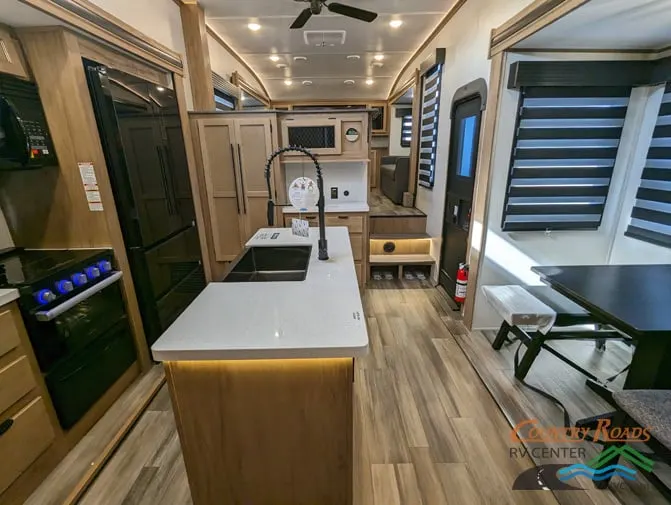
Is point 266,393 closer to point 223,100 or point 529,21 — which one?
point 529,21

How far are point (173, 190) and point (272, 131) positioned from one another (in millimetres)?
1192

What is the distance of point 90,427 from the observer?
1.79 m

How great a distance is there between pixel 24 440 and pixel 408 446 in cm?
184

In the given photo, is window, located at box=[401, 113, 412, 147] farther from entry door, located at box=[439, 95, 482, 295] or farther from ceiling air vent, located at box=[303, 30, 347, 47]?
entry door, located at box=[439, 95, 482, 295]

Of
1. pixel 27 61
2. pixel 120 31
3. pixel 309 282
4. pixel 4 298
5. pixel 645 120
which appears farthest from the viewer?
pixel 645 120

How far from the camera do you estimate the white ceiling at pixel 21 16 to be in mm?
1413

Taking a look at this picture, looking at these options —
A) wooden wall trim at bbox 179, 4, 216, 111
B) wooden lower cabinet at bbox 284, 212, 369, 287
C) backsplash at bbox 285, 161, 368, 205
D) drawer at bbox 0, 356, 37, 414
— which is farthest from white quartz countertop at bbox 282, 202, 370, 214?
drawer at bbox 0, 356, 37, 414

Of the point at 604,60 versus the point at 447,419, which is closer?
the point at 447,419

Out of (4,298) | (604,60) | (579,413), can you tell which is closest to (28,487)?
(4,298)

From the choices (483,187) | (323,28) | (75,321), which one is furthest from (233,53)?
(75,321)

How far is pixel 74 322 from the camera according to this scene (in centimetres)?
166

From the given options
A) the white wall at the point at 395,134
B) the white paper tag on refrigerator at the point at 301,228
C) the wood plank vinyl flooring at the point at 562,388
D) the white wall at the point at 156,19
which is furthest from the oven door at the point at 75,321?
the white wall at the point at 395,134

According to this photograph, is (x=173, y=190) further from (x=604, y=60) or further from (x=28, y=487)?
(x=604, y=60)

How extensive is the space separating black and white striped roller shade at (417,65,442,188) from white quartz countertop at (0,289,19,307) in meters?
3.67
